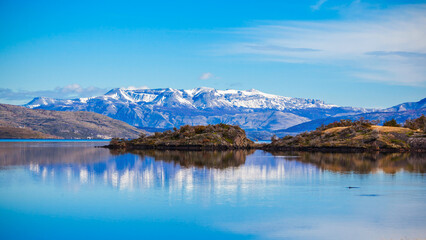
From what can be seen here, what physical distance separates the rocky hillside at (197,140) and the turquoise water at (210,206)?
220ft

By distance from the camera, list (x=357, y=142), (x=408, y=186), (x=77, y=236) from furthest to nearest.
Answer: (x=357, y=142)
(x=408, y=186)
(x=77, y=236)

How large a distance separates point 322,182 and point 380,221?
63.1 feet

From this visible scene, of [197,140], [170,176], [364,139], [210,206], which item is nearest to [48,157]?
[197,140]

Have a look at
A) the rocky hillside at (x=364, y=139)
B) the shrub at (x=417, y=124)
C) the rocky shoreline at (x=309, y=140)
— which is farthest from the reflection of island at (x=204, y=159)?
the shrub at (x=417, y=124)

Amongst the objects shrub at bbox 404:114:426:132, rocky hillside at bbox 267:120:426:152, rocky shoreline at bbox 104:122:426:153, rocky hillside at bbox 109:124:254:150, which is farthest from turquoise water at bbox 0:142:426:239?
shrub at bbox 404:114:426:132

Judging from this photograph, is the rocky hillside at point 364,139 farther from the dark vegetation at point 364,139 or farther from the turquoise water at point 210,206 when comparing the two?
the turquoise water at point 210,206

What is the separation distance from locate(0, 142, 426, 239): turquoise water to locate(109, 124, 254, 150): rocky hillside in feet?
220

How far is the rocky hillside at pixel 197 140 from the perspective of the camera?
123 metres

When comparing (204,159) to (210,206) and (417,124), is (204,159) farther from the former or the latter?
(417,124)

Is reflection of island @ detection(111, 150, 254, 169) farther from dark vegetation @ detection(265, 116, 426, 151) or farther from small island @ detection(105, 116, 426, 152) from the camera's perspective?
dark vegetation @ detection(265, 116, 426, 151)

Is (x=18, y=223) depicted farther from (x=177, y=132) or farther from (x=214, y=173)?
(x=177, y=132)

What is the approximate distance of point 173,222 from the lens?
29.2 metres

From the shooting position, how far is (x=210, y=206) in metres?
34.0

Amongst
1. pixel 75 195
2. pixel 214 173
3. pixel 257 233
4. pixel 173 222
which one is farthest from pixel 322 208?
pixel 214 173
